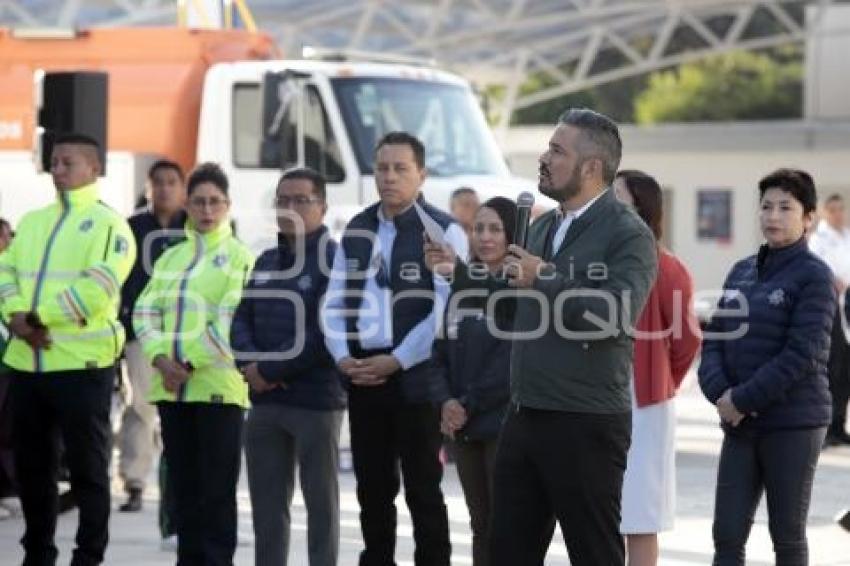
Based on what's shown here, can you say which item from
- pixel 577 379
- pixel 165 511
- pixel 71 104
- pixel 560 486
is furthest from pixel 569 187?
pixel 71 104

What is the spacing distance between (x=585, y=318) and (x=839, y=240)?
11616 mm

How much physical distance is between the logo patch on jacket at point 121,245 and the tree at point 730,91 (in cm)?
6415

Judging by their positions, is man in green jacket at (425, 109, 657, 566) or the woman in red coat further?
the woman in red coat

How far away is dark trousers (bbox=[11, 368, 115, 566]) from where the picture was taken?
31.8 ft

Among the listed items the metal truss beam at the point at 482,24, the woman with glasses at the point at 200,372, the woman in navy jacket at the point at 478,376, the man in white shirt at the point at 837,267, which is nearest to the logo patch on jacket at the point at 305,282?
the woman with glasses at the point at 200,372

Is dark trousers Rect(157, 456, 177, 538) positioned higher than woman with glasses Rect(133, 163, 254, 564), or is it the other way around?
woman with glasses Rect(133, 163, 254, 564)

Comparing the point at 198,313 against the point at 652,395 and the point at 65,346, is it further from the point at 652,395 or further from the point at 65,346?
the point at 652,395

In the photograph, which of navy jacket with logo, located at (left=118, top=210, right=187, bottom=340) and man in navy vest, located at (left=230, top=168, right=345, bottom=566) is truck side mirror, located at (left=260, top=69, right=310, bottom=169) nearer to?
navy jacket with logo, located at (left=118, top=210, right=187, bottom=340)

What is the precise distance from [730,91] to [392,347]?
67.4 m

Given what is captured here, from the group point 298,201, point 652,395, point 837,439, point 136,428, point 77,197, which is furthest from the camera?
point 837,439

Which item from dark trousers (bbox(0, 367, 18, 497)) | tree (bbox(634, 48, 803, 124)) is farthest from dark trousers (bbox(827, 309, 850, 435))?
tree (bbox(634, 48, 803, 124))

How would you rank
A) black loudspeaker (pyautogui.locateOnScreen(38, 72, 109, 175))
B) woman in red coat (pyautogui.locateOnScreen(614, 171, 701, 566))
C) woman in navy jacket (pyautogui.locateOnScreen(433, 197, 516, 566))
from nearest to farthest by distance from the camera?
woman in red coat (pyautogui.locateOnScreen(614, 171, 701, 566))
woman in navy jacket (pyautogui.locateOnScreen(433, 197, 516, 566))
black loudspeaker (pyautogui.locateOnScreen(38, 72, 109, 175))

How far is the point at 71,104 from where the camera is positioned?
13.4 meters

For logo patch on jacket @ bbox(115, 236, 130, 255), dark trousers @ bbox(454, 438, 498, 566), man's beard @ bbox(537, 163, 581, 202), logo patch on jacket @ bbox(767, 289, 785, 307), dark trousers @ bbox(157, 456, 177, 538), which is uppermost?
man's beard @ bbox(537, 163, 581, 202)
